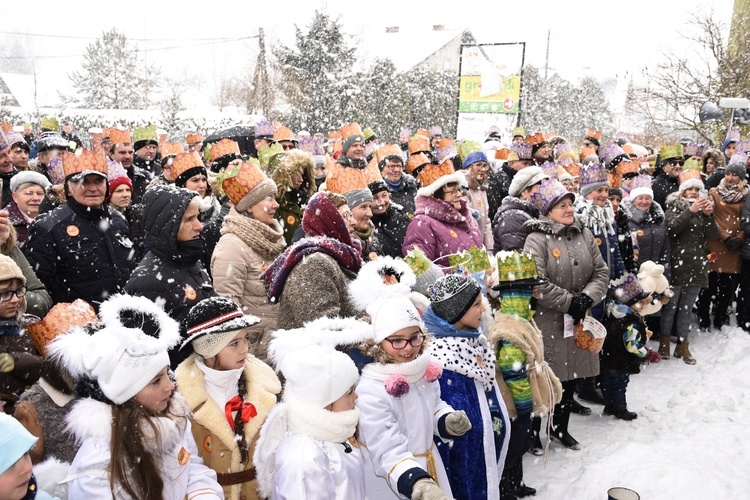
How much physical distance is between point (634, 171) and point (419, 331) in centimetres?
675

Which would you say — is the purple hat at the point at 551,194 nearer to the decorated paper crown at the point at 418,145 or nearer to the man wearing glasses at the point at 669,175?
the man wearing glasses at the point at 669,175

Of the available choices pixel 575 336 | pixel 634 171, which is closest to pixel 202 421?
pixel 575 336

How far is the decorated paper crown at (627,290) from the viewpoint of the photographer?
558cm

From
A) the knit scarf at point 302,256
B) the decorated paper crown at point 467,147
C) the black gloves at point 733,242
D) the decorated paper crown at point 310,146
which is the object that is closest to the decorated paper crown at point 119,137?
the decorated paper crown at point 310,146

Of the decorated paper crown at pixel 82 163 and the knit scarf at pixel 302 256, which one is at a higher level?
the decorated paper crown at pixel 82 163

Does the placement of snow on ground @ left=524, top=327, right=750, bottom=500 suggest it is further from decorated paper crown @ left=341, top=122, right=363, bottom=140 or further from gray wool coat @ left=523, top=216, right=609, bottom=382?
decorated paper crown @ left=341, top=122, right=363, bottom=140

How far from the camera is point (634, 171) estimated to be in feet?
28.0

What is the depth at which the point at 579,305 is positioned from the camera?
15.8 ft

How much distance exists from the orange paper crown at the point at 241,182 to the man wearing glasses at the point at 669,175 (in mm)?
7425

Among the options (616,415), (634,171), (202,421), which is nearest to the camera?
(202,421)

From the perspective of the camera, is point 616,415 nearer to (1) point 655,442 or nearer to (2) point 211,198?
(1) point 655,442

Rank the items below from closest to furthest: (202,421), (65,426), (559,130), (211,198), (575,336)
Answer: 1. (65,426)
2. (202,421)
3. (575,336)
4. (211,198)
5. (559,130)

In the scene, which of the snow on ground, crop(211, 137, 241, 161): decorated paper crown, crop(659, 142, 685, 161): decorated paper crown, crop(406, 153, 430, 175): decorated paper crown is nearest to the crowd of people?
the snow on ground

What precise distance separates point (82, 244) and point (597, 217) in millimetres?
4448
